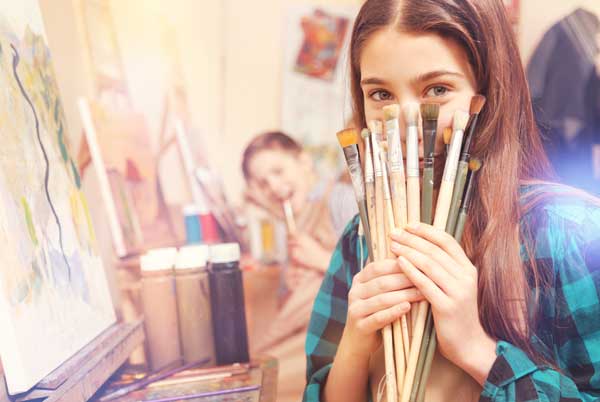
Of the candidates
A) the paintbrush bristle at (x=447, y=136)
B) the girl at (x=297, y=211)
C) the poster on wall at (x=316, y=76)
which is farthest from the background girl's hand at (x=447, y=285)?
the poster on wall at (x=316, y=76)

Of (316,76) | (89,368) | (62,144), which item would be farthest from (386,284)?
(316,76)

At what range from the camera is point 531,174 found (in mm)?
741

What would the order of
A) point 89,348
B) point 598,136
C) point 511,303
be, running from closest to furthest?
point 511,303, point 89,348, point 598,136

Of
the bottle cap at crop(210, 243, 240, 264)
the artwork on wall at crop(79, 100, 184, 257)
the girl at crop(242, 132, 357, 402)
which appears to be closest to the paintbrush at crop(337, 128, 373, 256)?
the bottle cap at crop(210, 243, 240, 264)

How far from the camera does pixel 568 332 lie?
2.13ft

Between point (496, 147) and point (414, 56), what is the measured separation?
0.48 feet

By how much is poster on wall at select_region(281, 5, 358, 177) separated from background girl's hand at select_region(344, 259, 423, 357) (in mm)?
1001

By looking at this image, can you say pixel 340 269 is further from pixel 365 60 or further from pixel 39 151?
pixel 39 151

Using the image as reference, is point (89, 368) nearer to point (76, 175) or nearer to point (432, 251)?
point (76, 175)

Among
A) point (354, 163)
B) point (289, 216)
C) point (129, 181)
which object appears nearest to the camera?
point (354, 163)

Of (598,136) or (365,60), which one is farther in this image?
(598,136)

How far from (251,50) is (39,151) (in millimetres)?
891

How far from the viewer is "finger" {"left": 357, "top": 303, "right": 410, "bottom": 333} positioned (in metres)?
0.60

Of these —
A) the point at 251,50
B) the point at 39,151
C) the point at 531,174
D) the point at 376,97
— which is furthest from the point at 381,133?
the point at 251,50
